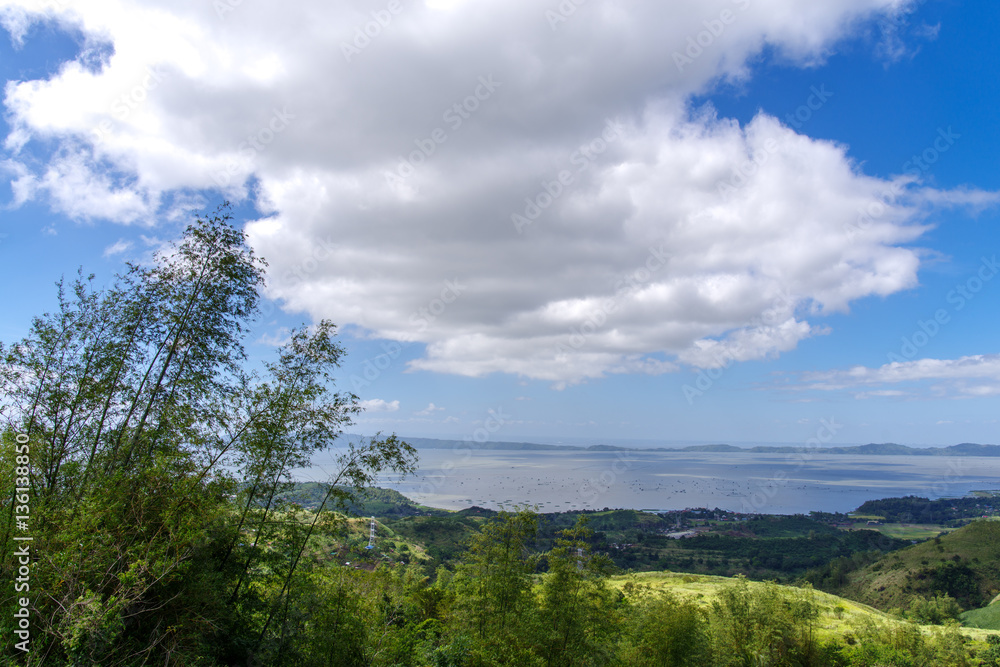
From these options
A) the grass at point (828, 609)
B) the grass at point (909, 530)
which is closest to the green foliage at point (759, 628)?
the grass at point (828, 609)

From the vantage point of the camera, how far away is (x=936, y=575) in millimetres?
49344

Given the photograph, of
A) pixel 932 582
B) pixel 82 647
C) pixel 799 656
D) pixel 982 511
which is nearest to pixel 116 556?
pixel 82 647

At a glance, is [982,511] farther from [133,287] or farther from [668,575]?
[133,287]

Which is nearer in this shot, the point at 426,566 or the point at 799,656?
the point at 799,656

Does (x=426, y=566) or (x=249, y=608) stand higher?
(x=249, y=608)

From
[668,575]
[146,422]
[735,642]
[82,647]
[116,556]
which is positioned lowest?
[668,575]

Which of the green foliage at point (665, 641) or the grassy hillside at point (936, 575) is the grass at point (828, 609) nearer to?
the green foliage at point (665, 641)

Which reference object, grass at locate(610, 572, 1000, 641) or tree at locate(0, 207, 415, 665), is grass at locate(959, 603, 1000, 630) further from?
tree at locate(0, 207, 415, 665)

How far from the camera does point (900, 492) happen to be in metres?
146

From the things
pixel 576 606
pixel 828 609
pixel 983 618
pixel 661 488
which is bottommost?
pixel 661 488

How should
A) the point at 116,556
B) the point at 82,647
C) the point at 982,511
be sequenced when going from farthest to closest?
the point at 982,511
the point at 116,556
the point at 82,647

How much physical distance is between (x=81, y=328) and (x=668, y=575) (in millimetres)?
51573
